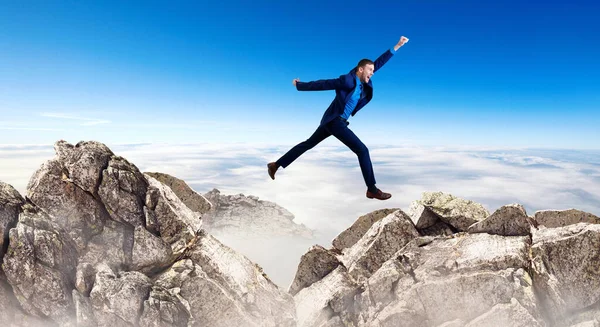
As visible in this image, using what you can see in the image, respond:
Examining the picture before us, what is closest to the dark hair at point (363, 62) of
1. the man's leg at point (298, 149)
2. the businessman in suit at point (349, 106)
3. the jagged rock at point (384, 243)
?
the businessman in suit at point (349, 106)

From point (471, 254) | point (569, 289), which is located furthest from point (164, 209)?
point (569, 289)

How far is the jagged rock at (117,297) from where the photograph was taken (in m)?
20.8

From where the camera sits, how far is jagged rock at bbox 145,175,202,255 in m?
23.8

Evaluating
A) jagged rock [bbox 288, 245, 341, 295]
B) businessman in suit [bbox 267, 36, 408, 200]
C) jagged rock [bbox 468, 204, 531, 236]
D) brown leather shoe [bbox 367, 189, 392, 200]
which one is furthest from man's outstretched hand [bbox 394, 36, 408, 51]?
jagged rock [bbox 288, 245, 341, 295]

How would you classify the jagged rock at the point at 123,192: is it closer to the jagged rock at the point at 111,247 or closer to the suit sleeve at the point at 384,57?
the jagged rock at the point at 111,247

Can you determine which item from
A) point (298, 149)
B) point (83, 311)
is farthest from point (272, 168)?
point (83, 311)

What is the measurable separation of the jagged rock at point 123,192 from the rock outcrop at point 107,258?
6 cm

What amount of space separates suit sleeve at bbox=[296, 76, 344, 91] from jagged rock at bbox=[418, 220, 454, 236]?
18612 millimetres

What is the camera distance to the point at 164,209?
78.5ft

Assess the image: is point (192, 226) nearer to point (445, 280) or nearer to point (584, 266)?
point (445, 280)

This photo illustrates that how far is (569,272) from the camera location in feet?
65.8

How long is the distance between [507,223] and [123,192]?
24.6 meters

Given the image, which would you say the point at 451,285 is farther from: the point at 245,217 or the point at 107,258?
the point at 245,217

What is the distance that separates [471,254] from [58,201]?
24.9 m
